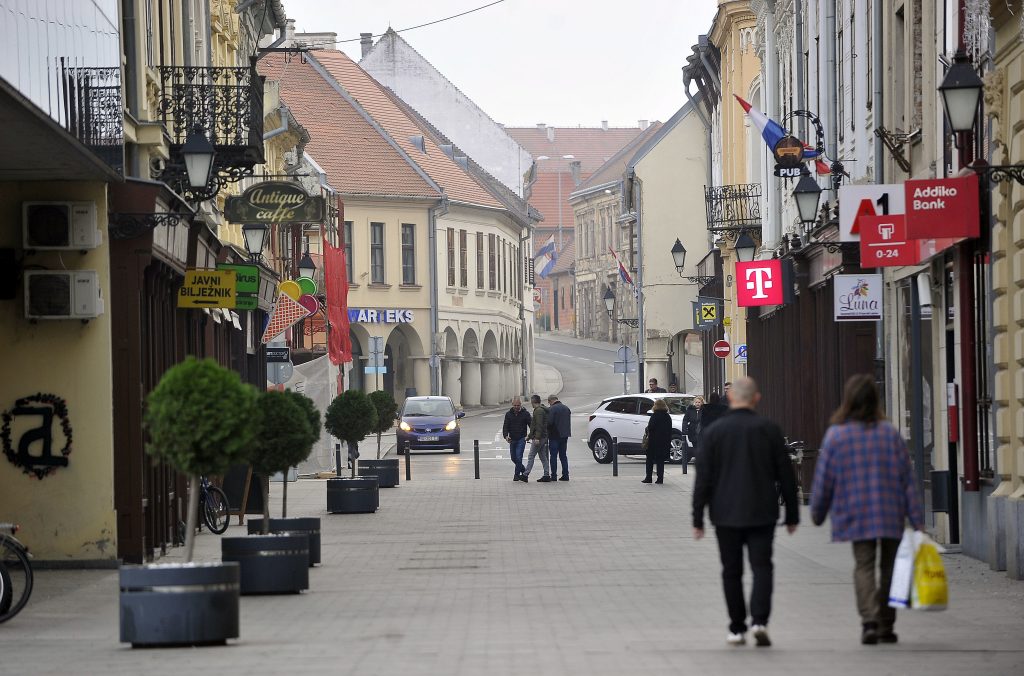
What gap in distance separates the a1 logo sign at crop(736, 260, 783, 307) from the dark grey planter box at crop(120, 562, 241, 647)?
19.0 metres

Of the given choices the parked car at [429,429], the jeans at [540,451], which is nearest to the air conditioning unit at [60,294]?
the jeans at [540,451]

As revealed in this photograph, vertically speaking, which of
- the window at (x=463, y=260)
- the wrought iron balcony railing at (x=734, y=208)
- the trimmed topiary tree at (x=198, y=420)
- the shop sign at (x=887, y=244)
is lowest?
the trimmed topiary tree at (x=198, y=420)

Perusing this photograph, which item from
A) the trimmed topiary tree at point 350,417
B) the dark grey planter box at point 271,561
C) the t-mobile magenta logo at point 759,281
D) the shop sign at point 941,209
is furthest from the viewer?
the t-mobile magenta logo at point 759,281

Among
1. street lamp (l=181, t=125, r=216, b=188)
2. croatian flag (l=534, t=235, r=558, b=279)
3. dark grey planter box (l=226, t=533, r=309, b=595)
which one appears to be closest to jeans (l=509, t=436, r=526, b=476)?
street lamp (l=181, t=125, r=216, b=188)

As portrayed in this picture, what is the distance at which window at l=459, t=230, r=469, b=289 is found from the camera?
8156cm

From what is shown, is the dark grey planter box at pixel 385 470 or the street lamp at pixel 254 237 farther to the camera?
the dark grey planter box at pixel 385 470

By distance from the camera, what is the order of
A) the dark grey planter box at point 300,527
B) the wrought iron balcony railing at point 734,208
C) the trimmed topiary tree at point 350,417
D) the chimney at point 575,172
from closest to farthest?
the dark grey planter box at point 300,527
the trimmed topiary tree at point 350,417
the wrought iron balcony railing at point 734,208
the chimney at point 575,172

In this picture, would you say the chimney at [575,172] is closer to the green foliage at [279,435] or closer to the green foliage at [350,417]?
Result: the green foliage at [350,417]

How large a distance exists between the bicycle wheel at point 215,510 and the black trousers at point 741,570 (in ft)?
41.6

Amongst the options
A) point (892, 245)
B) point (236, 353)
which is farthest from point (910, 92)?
point (236, 353)

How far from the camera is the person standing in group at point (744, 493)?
11.3 m

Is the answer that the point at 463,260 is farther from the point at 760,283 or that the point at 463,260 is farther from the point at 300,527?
the point at 300,527

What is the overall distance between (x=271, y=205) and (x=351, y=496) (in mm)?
4165

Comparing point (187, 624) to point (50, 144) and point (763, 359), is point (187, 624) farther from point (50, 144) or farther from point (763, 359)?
point (763, 359)
